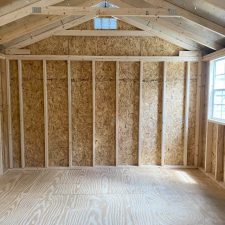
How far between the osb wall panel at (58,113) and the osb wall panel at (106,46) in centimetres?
34

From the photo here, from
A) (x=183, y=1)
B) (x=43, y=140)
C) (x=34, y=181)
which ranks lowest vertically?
(x=34, y=181)

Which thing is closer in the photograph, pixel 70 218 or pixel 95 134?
pixel 70 218

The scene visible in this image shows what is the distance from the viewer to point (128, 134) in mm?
5191

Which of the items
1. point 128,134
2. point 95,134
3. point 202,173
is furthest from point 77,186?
point 202,173

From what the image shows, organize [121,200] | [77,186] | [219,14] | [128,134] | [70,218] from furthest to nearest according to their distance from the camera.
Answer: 1. [128,134]
2. [77,186]
3. [121,200]
4. [219,14]
5. [70,218]

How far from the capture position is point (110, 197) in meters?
3.66

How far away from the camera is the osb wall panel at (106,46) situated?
4977mm

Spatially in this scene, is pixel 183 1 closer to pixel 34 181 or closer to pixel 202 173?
pixel 202 173

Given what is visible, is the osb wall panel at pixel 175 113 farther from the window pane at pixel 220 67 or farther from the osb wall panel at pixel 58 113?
the osb wall panel at pixel 58 113

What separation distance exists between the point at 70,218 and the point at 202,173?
3116 millimetres

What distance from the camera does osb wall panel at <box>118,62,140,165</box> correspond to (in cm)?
509

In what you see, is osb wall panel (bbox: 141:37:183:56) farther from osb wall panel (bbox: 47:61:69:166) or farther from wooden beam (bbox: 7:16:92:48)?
osb wall panel (bbox: 47:61:69:166)

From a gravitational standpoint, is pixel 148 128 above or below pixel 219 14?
below

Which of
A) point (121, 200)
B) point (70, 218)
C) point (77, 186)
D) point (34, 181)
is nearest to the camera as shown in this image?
point (70, 218)
